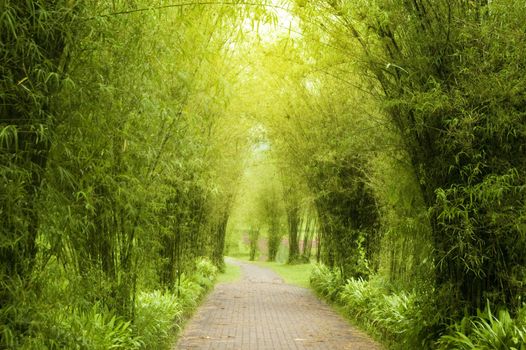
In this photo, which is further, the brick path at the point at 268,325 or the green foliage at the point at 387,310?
the brick path at the point at 268,325

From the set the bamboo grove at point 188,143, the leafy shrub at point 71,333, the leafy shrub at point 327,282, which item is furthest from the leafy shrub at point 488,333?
the leafy shrub at point 327,282

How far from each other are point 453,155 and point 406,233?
3.28 feet

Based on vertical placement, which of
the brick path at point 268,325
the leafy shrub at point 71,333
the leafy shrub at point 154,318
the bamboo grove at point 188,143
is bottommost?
the brick path at point 268,325

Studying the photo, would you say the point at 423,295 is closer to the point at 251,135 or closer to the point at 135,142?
the point at 135,142

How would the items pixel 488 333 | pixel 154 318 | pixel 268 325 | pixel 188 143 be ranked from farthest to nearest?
1. pixel 268 325
2. pixel 154 318
3. pixel 188 143
4. pixel 488 333

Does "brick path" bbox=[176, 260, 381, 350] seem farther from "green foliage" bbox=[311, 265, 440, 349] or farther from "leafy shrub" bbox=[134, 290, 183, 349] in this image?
"leafy shrub" bbox=[134, 290, 183, 349]

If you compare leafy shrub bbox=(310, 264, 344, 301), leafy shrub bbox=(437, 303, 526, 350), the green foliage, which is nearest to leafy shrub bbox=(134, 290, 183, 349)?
the green foliage

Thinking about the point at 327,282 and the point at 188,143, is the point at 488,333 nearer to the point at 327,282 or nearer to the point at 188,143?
the point at 188,143

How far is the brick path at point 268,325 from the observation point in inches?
233

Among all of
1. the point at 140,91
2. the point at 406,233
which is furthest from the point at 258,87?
the point at 140,91

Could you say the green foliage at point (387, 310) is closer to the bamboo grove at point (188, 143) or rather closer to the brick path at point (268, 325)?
the bamboo grove at point (188, 143)

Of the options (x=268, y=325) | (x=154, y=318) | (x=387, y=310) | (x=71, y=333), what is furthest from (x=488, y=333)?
(x=268, y=325)

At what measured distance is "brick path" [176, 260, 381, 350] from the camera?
19.5 ft

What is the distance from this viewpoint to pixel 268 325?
7.17 metres
